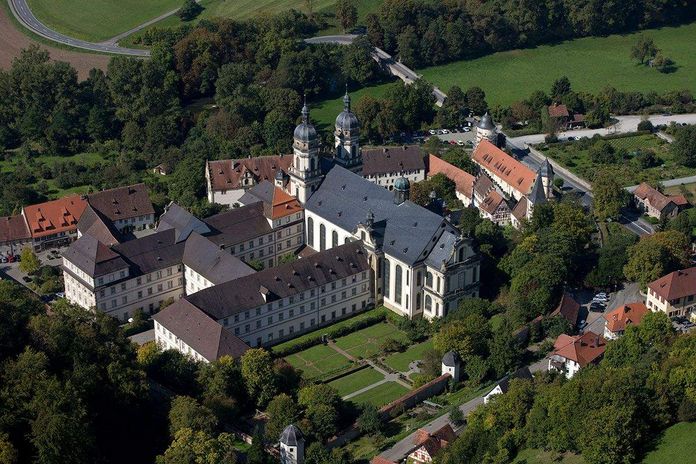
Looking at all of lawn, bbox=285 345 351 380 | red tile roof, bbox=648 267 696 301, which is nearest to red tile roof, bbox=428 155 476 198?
red tile roof, bbox=648 267 696 301

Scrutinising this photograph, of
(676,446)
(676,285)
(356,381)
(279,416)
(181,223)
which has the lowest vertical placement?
(356,381)

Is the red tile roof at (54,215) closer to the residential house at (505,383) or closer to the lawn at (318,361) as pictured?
the lawn at (318,361)

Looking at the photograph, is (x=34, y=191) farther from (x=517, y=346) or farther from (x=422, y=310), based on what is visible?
(x=517, y=346)

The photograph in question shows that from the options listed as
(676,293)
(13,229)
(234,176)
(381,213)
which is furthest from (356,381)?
(13,229)

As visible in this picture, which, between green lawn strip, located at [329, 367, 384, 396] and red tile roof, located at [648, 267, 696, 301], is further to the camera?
red tile roof, located at [648, 267, 696, 301]

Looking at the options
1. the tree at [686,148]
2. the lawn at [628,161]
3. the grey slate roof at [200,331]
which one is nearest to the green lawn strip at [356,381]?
the grey slate roof at [200,331]

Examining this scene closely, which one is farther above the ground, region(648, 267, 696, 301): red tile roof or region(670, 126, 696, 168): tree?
region(648, 267, 696, 301): red tile roof

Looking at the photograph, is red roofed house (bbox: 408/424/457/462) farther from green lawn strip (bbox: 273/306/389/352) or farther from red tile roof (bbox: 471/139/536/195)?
red tile roof (bbox: 471/139/536/195)

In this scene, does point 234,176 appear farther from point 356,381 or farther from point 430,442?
point 430,442
